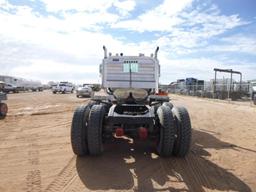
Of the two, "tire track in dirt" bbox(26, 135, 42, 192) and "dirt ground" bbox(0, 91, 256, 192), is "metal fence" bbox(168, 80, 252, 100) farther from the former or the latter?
"tire track in dirt" bbox(26, 135, 42, 192)

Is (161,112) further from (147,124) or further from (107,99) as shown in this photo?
(107,99)

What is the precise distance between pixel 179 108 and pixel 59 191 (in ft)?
11.9

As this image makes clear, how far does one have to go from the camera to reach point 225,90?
125ft

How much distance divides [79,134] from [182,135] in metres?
2.27

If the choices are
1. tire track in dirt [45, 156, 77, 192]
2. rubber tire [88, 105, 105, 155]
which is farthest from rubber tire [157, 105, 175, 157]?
tire track in dirt [45, 156, 77, 192]

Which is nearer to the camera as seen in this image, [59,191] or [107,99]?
[59,191]

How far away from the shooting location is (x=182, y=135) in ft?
25.2

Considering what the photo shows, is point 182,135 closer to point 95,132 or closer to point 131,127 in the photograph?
point 131,127

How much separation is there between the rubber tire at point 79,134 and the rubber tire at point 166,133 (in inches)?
66.1

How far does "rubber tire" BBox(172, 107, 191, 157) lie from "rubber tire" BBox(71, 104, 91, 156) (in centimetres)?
205

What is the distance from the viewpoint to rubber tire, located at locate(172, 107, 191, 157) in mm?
7684

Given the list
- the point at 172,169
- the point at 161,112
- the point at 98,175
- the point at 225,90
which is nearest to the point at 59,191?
the point at 98,175

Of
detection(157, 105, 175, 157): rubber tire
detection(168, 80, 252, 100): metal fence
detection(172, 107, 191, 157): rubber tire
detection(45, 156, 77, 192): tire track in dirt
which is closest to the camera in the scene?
detection(45, 156, 77, 192): tire track in dirt

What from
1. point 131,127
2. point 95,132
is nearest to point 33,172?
point 95,132
